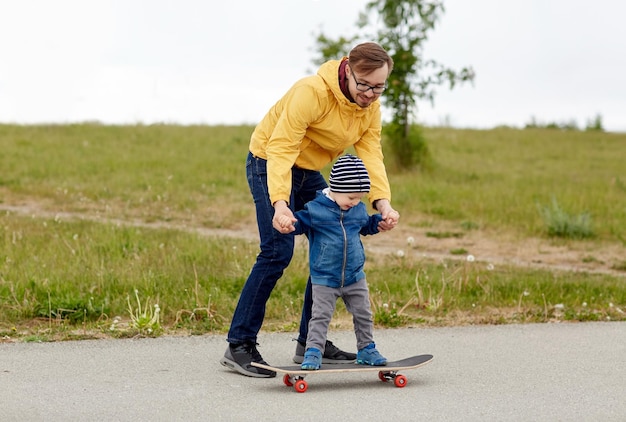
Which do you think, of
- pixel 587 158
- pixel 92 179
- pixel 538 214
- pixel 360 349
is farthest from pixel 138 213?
pixel 587 158

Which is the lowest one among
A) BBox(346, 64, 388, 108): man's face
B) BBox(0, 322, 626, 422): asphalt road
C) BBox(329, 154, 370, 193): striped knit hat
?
BBox(0, 322, 626, 422): asphalt road

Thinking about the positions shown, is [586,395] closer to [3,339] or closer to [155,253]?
[3,339]

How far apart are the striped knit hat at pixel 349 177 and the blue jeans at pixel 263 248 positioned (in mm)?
403

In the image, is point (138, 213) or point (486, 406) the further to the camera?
point (138, 213)

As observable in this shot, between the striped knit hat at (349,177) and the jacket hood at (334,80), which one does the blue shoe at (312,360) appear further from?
the jacket hood at (334,80)

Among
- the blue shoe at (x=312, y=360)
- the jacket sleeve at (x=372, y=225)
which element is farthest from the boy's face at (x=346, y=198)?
the blue shoe at (x=312, y=360)

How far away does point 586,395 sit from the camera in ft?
17.3

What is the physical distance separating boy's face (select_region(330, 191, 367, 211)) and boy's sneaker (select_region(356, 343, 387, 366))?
0.80 metres

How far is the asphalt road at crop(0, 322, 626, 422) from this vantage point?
15.8 ft

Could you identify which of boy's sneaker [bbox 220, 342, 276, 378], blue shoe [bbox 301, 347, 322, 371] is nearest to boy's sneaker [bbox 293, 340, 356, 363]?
boy's sneaker [bbox 220, 342, 276, 378]

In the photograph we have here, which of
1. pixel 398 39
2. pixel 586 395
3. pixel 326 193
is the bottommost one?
pixel 586 395

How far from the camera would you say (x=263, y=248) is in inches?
216

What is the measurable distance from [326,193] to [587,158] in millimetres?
17212

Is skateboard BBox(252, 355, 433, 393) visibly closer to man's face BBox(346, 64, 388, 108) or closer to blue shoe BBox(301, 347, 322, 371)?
blue shoe BBox(301, 347, 322, 371)
